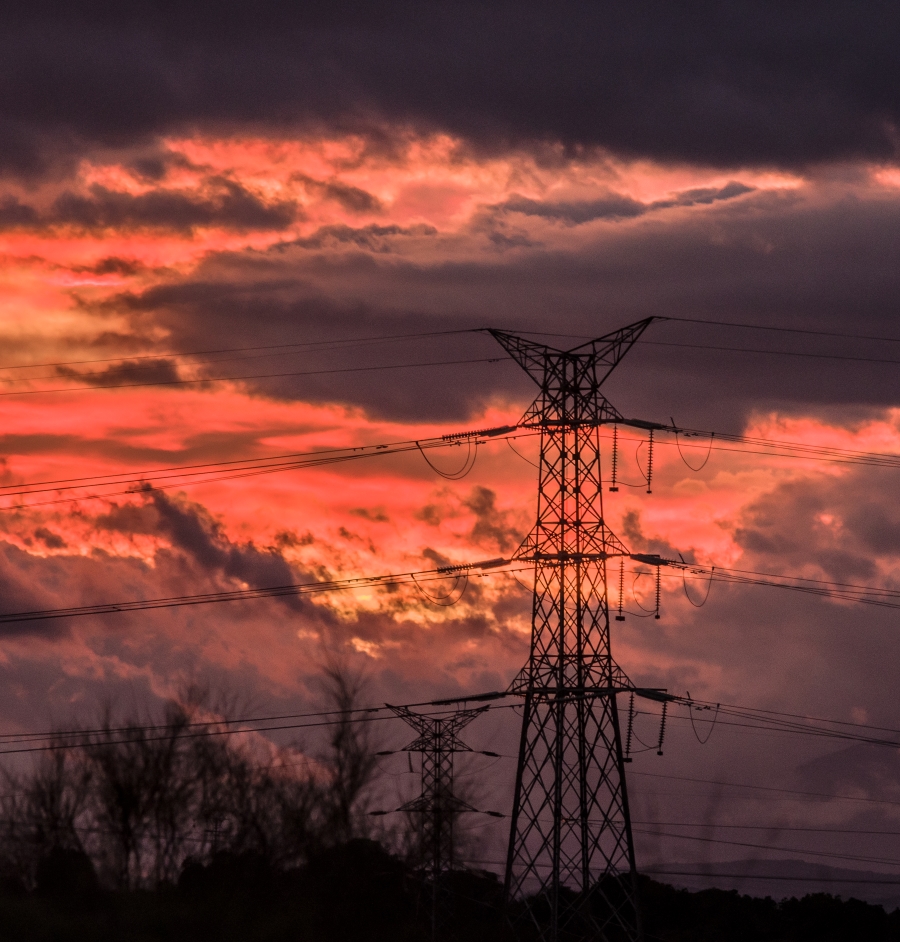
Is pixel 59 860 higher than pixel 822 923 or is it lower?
higher

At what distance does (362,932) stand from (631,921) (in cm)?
8045

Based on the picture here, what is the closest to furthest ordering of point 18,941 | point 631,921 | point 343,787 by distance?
point 18,941 < point 343,787 < point 631,921

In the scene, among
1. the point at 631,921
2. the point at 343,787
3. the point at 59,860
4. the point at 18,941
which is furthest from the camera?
the point at 631,921

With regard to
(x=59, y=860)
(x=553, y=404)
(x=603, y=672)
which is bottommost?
(x=59, y=860)

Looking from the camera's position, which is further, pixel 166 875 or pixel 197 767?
pixel 197 767

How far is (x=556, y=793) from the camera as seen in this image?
5334cm

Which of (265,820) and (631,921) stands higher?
(265,820)

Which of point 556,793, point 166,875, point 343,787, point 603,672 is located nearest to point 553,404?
point 603,672

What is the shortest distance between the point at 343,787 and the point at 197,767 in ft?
27.7

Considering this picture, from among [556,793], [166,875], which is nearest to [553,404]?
[556,793]

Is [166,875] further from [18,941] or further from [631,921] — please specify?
[631,921]

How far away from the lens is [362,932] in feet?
157

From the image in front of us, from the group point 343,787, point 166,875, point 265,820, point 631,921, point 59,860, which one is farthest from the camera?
point 631,921

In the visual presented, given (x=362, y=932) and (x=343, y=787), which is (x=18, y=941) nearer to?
(x=362, y=932)
